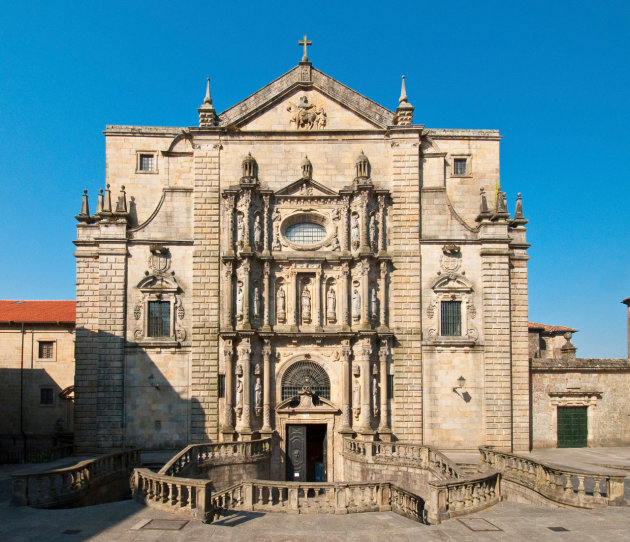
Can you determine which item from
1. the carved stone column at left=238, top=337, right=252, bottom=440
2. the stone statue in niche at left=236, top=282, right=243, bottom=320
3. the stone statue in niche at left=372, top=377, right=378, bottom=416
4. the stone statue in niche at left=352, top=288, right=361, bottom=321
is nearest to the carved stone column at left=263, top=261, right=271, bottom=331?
the stone statue in niche at left=236, top=282, right=243, bottom=320

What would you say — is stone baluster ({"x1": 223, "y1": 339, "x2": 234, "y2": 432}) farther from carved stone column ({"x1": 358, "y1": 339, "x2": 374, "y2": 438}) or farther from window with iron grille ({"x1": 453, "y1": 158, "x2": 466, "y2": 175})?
window with iron grille ({"x1": 453, "y1": 158, "x2": 466, "y2": 175})

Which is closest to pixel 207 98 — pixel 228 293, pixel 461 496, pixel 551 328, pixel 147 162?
pixel 147 162

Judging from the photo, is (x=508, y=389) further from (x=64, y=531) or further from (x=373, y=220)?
(x=64, y=531)

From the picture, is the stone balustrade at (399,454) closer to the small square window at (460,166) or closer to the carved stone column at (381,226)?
the carved stone column at (381,226)

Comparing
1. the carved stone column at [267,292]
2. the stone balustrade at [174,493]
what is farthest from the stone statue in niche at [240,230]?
the stone balustrade at [174,493]

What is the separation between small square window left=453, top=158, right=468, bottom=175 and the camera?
88.6 feet

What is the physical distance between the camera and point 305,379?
81.2ft

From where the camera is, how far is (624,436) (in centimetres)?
2678

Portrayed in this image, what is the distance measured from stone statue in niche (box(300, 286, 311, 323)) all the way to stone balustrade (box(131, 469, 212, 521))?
34.8ft

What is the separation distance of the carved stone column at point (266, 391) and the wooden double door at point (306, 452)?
1000mm

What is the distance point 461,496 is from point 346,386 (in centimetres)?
956

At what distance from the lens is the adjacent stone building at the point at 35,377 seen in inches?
1244

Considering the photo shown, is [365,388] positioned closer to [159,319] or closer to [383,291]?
[383,291]

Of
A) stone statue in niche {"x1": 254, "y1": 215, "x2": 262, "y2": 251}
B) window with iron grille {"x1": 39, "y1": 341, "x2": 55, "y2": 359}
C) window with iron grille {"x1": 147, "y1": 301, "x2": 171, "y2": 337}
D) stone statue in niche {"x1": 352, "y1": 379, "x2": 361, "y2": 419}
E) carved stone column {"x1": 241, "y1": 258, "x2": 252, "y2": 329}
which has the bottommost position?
stone statue in niche {"x1": 352, "y1": 379, "x2": 361, "y2": 419}
